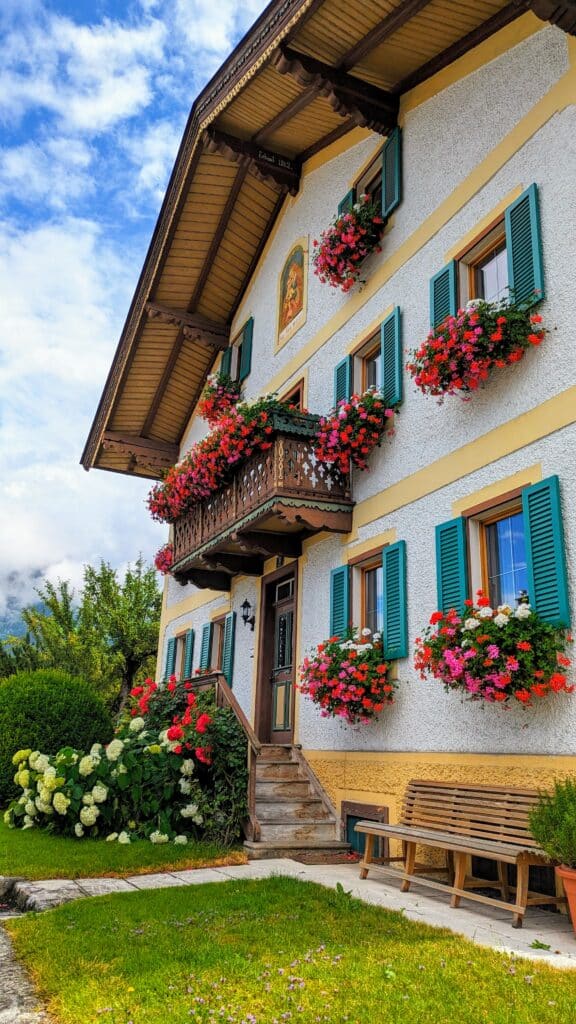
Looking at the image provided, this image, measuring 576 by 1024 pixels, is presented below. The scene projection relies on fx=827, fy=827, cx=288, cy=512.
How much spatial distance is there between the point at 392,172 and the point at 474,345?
4145mm

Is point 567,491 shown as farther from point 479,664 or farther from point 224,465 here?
point 224,465

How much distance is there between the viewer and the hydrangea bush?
31.2 feet

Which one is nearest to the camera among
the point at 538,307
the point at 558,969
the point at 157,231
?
the point at 558,969

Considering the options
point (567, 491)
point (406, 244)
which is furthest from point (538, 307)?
point (406, 244)

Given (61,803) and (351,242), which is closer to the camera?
(61,803)

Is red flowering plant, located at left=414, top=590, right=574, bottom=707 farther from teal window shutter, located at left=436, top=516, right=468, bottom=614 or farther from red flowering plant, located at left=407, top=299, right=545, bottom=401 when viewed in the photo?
red flowering plant, located at left=407, top=299, right=545, bottom=401

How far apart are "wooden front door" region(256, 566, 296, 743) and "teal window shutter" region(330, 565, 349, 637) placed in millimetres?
1591

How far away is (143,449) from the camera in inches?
754

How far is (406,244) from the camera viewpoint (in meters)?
10.0

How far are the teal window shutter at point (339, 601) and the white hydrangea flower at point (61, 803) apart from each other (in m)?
3.68

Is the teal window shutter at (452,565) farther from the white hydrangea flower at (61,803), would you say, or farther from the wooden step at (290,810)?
the white hydrangea flower at (61,803)

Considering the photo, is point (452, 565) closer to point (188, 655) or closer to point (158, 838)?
point (158, 838)

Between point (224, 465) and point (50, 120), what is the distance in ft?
63.8

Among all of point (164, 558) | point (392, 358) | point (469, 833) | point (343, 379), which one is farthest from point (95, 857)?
point (164, 558)
